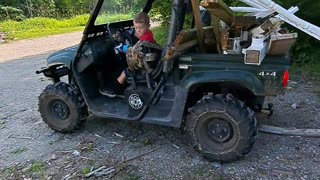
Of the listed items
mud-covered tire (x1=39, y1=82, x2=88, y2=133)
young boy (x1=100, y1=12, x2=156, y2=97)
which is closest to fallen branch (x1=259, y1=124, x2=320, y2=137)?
young boy (x1=100, y1=12, x2=156, y2=97)

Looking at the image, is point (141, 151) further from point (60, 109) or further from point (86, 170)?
point (60, 109)

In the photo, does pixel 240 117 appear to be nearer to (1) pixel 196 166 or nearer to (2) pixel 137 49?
(1) pixel 196 166

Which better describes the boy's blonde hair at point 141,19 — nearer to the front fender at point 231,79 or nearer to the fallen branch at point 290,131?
the front fender at point 231,79

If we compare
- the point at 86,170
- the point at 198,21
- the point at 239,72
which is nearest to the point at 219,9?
the point at 198,21

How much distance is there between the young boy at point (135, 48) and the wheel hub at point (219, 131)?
3.13ft

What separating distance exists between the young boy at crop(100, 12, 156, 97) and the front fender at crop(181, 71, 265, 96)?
0.60 meters

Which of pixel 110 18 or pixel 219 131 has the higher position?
pixel 110 18

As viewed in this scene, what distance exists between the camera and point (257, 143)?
12.1ft

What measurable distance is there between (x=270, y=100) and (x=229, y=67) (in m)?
1.91

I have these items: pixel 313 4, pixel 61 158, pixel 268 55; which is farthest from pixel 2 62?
pixel 268 55

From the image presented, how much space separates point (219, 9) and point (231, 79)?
613 mm

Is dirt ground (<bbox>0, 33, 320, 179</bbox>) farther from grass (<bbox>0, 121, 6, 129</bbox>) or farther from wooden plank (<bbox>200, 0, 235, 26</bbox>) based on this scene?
wooden plank (<bbox>200, 0, 235, 26</bbox>)

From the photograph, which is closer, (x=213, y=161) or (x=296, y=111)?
(x=213, y=161)

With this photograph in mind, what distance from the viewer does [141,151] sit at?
3.69 m
